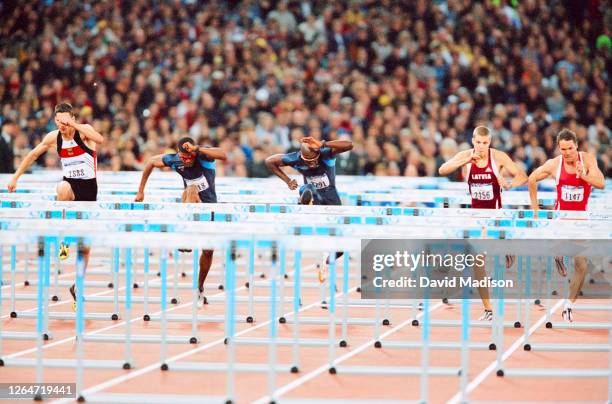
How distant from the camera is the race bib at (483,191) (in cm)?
1074

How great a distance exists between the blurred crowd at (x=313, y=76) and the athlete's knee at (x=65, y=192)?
7731mm

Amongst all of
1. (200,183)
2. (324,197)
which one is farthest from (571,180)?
(200,183)

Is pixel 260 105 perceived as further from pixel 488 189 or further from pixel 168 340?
pixel 168 340

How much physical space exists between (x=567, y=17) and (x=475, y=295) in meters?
13.7

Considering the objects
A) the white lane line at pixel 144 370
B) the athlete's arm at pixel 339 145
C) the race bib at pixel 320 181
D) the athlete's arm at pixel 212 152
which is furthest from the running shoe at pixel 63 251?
the athlete's arm at pixel 339 145

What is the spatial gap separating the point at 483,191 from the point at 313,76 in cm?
1049

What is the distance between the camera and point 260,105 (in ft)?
67.1

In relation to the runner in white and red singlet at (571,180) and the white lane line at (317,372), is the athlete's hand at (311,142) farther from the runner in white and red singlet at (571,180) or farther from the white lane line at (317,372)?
the runner in white and red singlet at (571,180)

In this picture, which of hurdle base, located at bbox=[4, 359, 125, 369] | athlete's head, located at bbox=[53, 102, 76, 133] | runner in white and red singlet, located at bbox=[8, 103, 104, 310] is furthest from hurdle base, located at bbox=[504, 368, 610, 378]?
athlete's head, located at bbox=[53, 102, 76, 133]

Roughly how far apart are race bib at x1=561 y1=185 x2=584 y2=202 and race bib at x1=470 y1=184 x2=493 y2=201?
2.39 feet

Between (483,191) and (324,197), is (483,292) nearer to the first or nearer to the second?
(483,191)

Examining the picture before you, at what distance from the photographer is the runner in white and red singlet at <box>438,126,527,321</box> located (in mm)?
10445

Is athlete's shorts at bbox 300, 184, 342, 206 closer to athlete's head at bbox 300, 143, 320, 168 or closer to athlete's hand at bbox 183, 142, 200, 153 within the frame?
athlete's head at bbox 300, 143, 320, 168

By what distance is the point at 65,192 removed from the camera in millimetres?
10773
